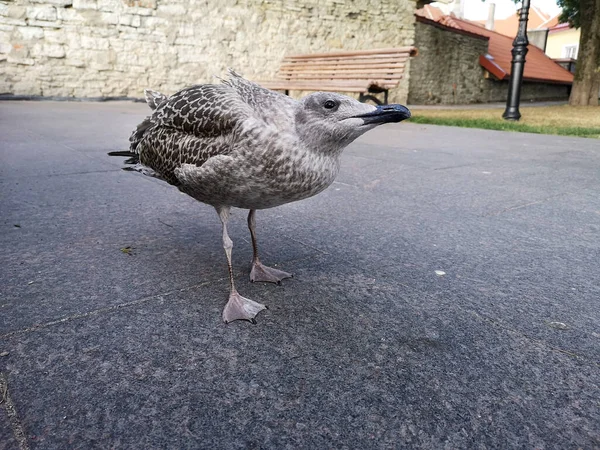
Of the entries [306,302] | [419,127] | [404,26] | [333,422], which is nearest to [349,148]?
[419,127]

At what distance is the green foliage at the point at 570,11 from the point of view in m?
21.3

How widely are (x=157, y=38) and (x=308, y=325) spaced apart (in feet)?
40.6

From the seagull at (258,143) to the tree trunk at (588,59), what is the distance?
17883 millimetres

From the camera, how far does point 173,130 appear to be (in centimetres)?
232

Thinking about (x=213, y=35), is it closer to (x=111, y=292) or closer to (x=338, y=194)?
(x=338, y=194)

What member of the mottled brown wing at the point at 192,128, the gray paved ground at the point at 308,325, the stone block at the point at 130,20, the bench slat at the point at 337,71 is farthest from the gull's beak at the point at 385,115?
the stone block at the point at 130,20

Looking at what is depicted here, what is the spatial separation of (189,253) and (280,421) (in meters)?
1.50

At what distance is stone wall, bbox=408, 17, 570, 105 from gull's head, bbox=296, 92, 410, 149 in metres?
17.3

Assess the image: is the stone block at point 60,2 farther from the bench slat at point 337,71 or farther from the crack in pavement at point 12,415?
the crack in pavement at point 12,415

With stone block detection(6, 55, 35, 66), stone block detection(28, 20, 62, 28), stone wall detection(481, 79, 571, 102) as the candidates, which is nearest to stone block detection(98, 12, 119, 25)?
stone block detection(28, 20, 62, 28)

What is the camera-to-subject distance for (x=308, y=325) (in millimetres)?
1988

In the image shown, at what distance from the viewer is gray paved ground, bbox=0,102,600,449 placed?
55.4 inches

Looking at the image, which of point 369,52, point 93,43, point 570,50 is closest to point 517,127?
point 369,52

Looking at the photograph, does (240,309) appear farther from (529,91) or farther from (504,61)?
(529,91)
